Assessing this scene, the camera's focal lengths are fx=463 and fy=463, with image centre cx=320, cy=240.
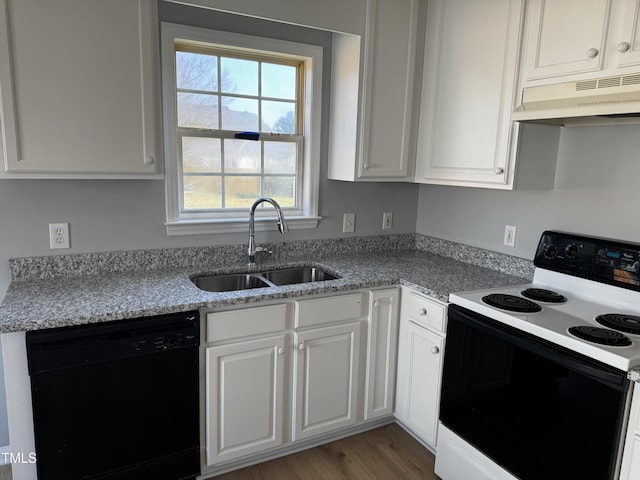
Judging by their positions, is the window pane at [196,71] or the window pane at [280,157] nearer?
the window pane at [196,71]

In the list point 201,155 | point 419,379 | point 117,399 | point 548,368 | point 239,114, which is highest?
point 239,114

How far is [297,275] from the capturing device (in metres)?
2.59

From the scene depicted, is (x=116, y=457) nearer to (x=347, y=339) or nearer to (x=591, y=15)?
(x=347, y=339)

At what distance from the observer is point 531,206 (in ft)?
7.68

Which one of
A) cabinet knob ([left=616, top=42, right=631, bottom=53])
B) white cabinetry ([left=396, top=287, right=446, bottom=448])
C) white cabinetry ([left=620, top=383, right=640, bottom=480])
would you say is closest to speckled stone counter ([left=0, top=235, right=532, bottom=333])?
white cabinetry ([left=396, top=287, right=446, bottom=448])

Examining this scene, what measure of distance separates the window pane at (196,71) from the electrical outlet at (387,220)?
1272mm

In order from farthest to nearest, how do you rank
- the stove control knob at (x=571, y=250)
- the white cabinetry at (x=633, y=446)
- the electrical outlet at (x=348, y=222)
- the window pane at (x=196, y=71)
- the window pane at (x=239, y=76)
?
the electrical outlet at (x=348, y=222) < the window pane at (x=239, y=76) < the window pane at (x=196, y=71) < the stove control knob at (x=571, y=250) < the white cabinetry at (x=633, y=446)

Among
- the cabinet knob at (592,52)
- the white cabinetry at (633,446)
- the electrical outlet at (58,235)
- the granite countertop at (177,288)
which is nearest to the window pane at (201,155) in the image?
the granite countertop at (177,288)

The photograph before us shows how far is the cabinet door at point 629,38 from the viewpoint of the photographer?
162cm

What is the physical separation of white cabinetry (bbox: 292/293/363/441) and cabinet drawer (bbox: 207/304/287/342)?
0.10 m

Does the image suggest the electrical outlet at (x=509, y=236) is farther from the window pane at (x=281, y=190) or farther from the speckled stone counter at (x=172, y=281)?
the window pane at (x=281, y=190)

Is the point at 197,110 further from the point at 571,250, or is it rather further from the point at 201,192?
the point at 571,250

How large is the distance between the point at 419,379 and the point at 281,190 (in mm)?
1283

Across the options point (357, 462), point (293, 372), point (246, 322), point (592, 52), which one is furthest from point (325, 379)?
point (592, 52)
